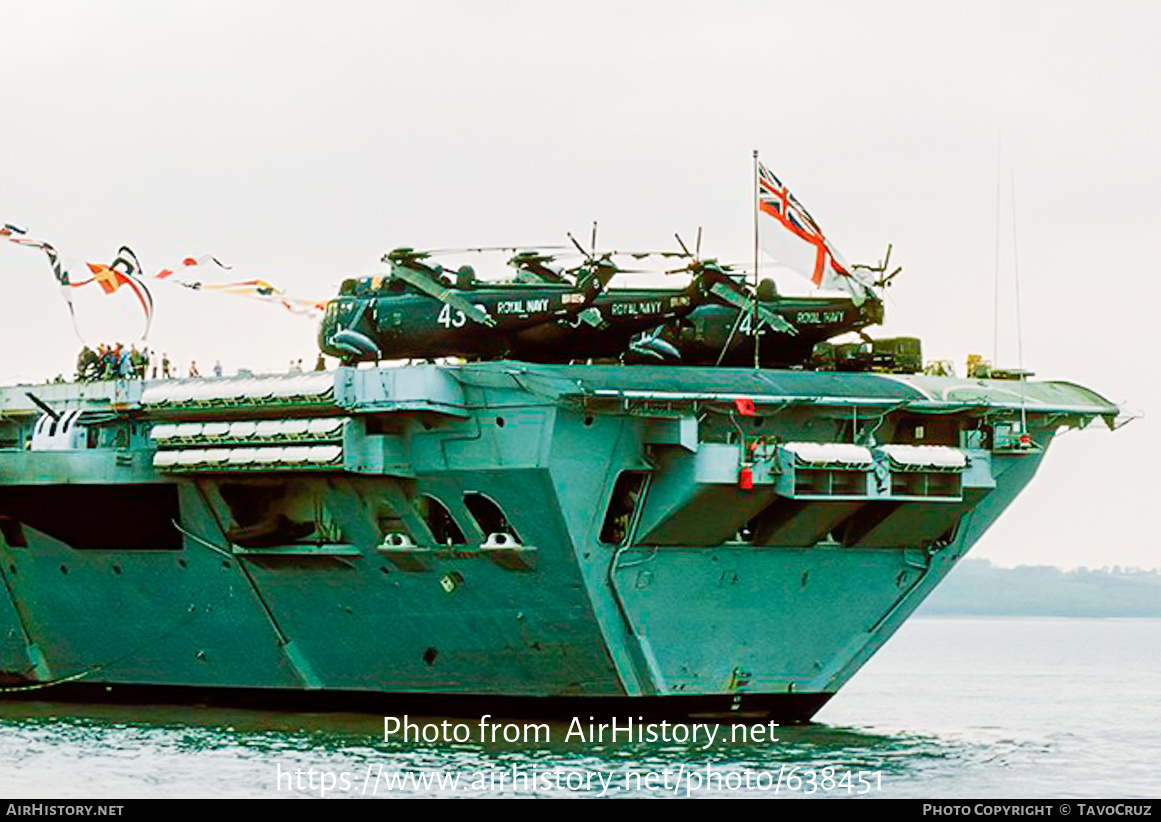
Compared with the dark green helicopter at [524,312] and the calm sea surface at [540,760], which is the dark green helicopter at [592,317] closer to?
the dark green helicopter at [524,312]

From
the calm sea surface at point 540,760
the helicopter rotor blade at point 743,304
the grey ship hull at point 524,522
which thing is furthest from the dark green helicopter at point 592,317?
the calm sea surface at point 540,760

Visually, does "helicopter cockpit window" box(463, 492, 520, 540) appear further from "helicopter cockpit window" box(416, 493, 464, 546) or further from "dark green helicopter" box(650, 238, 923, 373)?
"dark green helicopter" box(650, 238, 923, 373)

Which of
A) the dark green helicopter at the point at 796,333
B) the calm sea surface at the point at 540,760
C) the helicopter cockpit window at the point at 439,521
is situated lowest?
the calm sea surface at the point at 540,760

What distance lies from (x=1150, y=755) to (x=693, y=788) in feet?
30.8

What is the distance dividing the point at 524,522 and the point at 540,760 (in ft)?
9.15

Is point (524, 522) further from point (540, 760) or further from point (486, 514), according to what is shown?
point (540, 760)

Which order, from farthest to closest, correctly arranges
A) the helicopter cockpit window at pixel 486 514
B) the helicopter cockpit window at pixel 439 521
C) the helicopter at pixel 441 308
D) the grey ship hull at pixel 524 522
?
the helicopter at pixel 441 308 < the helicopter cockpit window at pixel 439 521 < the helicopter cockpit window at pixel 486 514 < the grey ship hull at pixel 524 522

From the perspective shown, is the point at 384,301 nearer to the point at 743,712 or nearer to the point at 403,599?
the point at 403,599

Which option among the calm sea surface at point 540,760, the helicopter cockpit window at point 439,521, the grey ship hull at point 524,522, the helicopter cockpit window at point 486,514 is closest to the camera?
the calm sea surface at point 540,760

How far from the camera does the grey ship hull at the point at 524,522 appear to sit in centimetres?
3070

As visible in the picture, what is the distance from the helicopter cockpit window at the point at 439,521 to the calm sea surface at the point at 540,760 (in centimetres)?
245

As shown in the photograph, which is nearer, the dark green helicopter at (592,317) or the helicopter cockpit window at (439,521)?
the helicopter cockpit window at (439,521)

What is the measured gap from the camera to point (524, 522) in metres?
30.7
